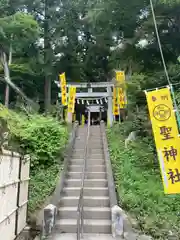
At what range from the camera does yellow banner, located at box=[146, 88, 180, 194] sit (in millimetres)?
6680

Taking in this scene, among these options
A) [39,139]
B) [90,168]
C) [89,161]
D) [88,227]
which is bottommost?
[88,227]

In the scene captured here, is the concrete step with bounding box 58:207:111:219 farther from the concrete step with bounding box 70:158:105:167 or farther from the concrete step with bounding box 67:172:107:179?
the concrete step with bounding box 70:158:105:167

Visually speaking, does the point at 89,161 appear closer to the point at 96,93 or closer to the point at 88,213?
the point at 88,213

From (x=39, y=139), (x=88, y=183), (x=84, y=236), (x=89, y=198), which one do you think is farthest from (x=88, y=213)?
(x=39, y=139)

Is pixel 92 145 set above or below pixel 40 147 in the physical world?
above

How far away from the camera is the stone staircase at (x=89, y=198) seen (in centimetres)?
669

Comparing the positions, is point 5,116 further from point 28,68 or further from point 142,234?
point 28,68

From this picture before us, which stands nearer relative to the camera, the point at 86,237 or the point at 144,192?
the point at 86,237

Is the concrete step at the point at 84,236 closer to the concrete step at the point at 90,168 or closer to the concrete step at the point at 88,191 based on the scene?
the concrete step at the point at 88,191

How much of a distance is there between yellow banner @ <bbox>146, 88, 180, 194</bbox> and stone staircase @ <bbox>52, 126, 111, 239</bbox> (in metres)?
1.80

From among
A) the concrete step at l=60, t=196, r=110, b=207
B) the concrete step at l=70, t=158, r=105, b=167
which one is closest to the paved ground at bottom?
the concrete step at l=60, t=196, r=110, b=207

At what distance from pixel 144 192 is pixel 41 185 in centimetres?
303

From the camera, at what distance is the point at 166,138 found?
7023 millimetres

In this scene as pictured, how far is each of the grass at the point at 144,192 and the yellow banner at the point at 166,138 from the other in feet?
2.46
